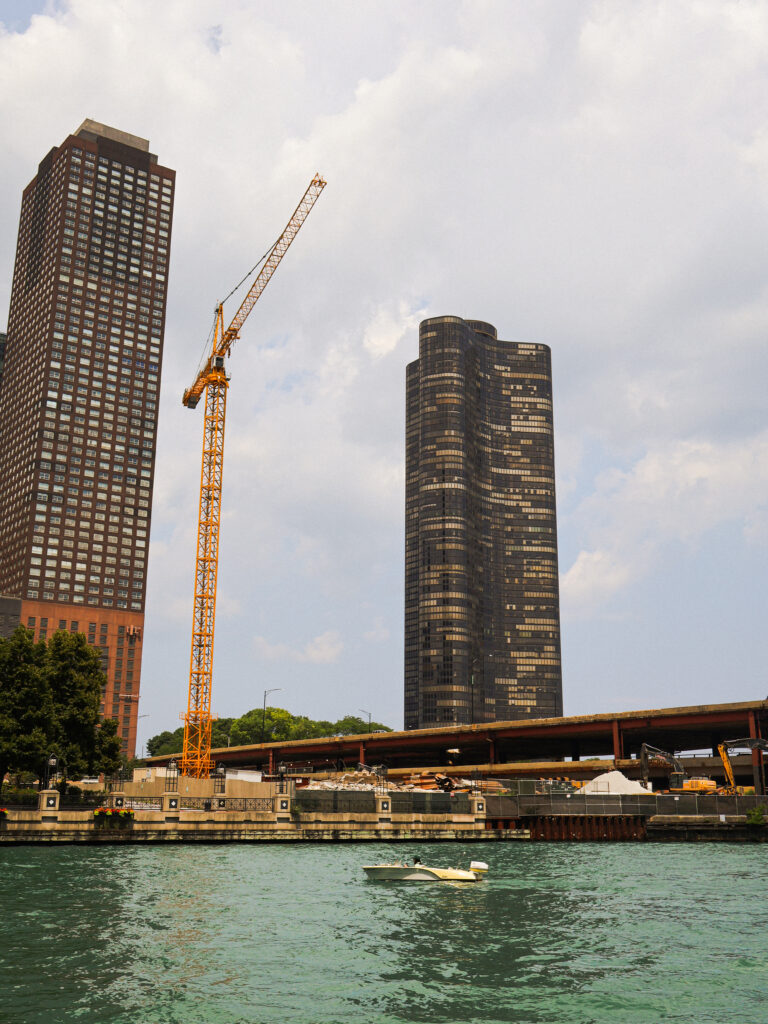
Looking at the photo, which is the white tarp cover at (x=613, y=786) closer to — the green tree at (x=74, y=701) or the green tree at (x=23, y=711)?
the green tree at (x=74, y=701)

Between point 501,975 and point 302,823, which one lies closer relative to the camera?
point 501,975

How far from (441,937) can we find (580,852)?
45559 mm

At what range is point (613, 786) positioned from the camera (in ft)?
334

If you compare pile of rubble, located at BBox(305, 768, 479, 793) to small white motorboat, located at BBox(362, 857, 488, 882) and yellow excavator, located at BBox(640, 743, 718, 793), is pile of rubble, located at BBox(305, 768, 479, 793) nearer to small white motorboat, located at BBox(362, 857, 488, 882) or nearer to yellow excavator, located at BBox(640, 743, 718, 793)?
yellow excavator, located at BBox(640, 743, 718, 793)

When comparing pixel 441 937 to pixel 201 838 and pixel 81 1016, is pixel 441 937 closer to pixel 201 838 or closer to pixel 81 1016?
pixel 81 1016

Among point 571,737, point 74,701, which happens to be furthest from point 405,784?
point 571,737

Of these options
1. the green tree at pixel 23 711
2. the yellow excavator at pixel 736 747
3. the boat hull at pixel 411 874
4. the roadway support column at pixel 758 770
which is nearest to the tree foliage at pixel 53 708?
the green tree at pixel 23 711

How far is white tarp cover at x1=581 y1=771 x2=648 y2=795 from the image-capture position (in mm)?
101125

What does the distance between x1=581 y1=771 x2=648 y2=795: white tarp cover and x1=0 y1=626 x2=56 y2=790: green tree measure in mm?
57546

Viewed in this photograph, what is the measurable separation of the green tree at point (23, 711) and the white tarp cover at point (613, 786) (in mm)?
57546

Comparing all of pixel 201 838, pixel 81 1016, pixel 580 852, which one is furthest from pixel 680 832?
pixel 81 1016

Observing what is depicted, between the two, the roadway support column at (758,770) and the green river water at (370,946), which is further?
the roadway support column at (758,770)

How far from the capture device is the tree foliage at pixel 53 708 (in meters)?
90.6

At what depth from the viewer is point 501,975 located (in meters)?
31.0
